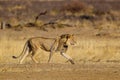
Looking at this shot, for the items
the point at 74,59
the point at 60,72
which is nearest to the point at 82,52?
the point at 74,59

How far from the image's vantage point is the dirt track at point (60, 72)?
741 inches

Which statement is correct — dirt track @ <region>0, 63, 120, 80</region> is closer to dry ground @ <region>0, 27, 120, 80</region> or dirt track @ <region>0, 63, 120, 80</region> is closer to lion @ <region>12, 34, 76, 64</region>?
dry ground @ <region>0, 27, 120, 80</region>

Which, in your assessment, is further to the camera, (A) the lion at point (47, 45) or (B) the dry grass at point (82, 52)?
(B) the dry grass at point (82, 52)

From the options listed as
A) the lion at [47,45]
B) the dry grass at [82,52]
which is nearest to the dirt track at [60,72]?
the lion at [47,45]

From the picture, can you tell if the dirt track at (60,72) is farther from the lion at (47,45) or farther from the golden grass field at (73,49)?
the lion at (47,45)

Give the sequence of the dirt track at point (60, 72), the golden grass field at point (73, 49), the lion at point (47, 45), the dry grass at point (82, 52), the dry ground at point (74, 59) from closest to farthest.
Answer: the dirt track at point (60, 72) → the dry ground at point (74, 59) → the golden grass field at point (73, 49) → the lion at point (47, 45) → the dry grass at point (82, 52)

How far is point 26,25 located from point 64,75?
19164mm

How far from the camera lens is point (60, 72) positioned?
19.6 meters

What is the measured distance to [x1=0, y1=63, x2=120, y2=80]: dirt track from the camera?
18812mm

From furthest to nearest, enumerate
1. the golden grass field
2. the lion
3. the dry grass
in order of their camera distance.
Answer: the dry grass → the lion → the golden grass field

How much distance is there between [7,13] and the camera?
169 ft

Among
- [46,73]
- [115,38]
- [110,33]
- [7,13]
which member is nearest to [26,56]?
[46,73]

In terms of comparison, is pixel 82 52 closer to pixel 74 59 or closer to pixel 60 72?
pixel 74 59

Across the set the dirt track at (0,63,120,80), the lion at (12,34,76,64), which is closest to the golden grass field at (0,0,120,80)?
the dirt track at (0,63,120,80)
